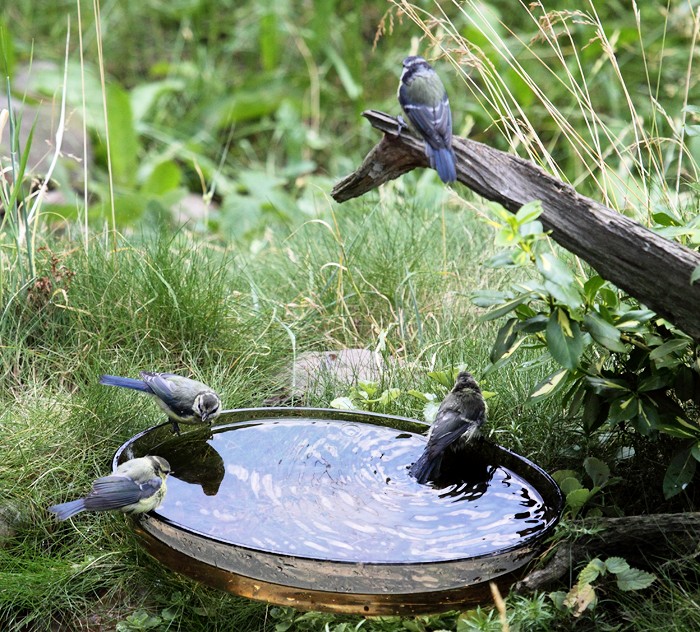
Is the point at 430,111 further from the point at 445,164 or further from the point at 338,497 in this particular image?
the point at 338,497

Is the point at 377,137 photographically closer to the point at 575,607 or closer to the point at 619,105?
the point at 619,105

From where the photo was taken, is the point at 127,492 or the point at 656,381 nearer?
the point at 127,492

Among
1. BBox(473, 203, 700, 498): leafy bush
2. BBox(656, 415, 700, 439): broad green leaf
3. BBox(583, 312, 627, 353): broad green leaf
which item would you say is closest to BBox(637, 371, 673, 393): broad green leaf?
BBox(473, 203, 700, 498): leafy bush

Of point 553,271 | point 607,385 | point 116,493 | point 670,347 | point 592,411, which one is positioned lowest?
point 116,493

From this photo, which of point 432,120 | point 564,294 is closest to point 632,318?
point 564,294

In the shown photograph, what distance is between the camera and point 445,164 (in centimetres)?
273

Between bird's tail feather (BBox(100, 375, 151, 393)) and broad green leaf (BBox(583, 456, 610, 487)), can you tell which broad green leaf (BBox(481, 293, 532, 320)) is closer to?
broad green leaf (BBox(583, 456, 610, 487))

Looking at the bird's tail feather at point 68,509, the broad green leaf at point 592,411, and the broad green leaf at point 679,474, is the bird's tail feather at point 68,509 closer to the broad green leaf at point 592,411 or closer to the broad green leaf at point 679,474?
the broad green leaf at point 592,411

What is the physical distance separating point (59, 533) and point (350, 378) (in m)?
1.22

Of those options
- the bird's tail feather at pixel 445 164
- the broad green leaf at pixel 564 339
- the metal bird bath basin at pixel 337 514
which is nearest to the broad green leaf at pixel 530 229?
the broad green leaf at pixel 564 339

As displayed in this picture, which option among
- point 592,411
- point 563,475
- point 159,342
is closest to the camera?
point 592,411

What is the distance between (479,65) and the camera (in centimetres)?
311

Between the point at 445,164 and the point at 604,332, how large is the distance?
2.17ft

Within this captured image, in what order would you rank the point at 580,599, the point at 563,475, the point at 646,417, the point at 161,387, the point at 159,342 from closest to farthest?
1. the point at 580,599
2. the point at 646,417
3. the point at 563,475
4. the point at 161,387
5. the point at 159,342
